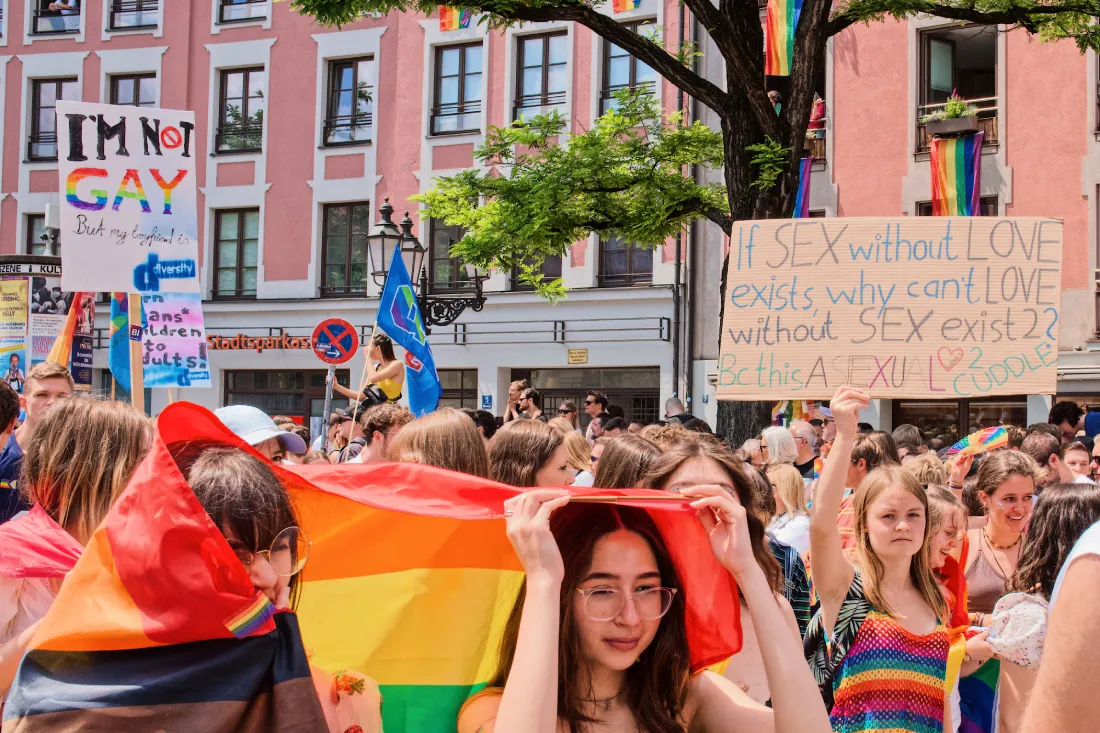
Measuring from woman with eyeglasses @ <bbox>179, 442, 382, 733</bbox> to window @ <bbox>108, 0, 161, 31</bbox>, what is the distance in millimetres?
26448

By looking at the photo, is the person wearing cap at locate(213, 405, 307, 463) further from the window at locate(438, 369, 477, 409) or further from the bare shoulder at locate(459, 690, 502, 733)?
the window at locate(438, 369, 477, 409)

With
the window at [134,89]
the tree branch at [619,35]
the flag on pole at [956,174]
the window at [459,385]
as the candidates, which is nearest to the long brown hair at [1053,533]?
the tree branch at [619,35]

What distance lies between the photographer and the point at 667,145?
12.2 metres

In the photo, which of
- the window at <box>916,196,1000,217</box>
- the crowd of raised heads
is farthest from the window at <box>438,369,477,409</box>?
the crowd of raised heads

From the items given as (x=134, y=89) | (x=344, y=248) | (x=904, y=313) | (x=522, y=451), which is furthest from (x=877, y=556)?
(x=134, y=89)

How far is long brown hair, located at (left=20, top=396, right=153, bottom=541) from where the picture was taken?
319cm

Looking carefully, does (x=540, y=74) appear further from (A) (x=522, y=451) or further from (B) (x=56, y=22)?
(A) (x=522, y=451)

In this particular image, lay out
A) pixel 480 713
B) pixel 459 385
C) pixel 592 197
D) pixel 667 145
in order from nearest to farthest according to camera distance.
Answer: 1. pixel 480 713
2. pixel 592 197
3. pixel 667 145
4. pixel 459 385

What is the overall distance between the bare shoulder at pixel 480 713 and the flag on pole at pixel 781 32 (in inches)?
371

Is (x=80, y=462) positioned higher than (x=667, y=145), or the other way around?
(x=667, y=145)

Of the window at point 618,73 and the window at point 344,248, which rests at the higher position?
the window at point 618,73

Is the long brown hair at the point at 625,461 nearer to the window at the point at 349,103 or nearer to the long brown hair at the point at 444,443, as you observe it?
the long brown hair at the point at 444,443

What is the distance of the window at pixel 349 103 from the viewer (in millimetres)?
24625

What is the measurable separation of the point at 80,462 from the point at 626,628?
5.60 ft
